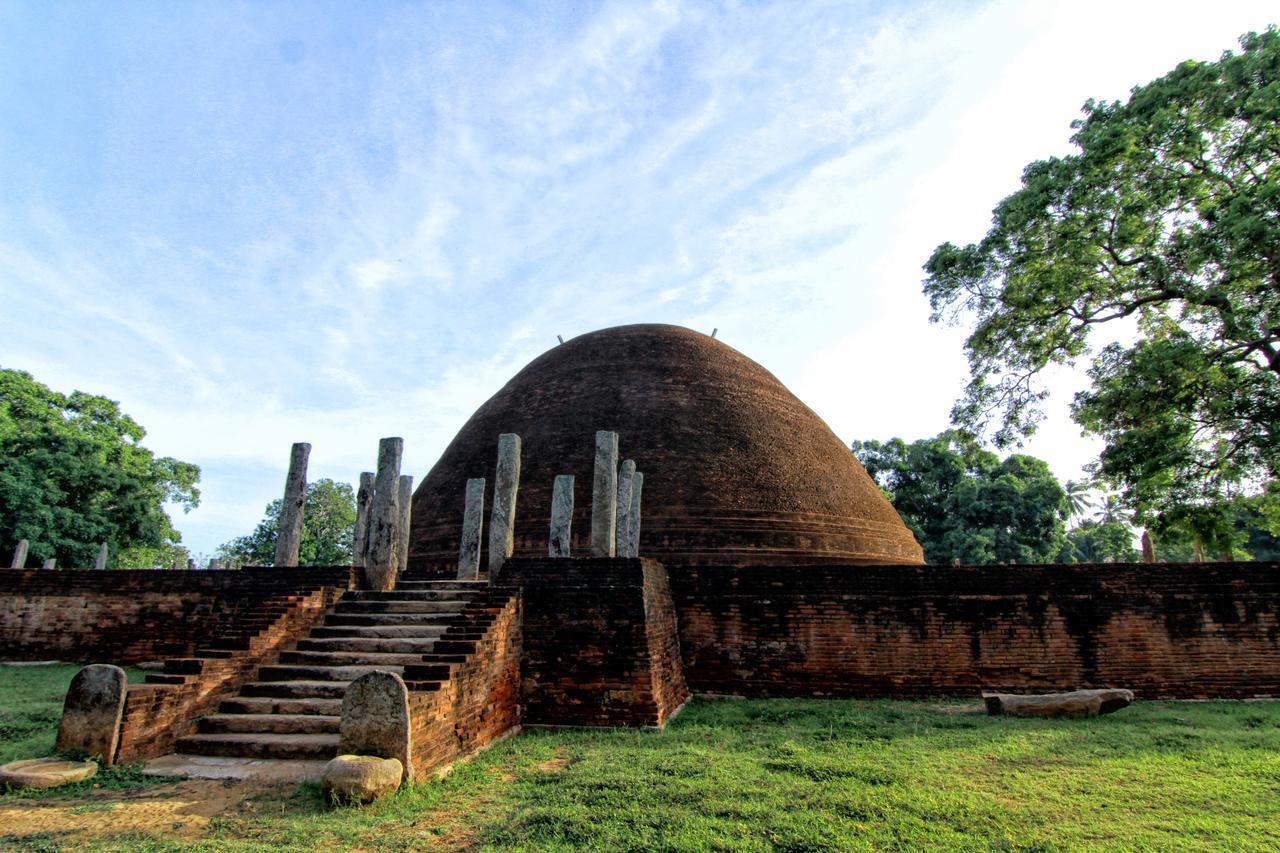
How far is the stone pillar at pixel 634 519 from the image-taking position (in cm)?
922

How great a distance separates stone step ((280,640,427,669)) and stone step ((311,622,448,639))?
236 millimetres

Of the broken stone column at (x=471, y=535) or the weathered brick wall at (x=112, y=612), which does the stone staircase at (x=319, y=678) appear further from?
the weathered brick wall at (x=112, y=612)

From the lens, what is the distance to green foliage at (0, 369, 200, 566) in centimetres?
1700

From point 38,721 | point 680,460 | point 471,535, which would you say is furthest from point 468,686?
point 680,460

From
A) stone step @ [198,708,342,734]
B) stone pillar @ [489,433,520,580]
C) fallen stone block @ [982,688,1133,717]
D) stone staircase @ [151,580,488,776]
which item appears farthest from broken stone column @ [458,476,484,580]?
fallen stone block @ [982,688,1133,717]

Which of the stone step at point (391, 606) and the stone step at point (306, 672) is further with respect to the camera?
the stone step at point (391, 606)

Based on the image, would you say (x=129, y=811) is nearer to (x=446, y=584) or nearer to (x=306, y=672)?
(x=306, y=672)

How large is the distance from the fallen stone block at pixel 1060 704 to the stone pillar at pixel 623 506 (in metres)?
4.28

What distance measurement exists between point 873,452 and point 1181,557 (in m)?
25.2

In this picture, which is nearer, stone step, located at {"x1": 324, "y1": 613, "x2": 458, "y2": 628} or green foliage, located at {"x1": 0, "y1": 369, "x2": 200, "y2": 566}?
stone step, located at {"x1": 324, "y1": 613, "x2": 458, "y2": 628}

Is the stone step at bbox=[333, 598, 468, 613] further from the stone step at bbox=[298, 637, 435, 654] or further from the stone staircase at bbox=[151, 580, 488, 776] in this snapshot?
the stone step at bbox=[298, 637, 435, 654]

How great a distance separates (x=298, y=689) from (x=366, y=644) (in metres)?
0.73

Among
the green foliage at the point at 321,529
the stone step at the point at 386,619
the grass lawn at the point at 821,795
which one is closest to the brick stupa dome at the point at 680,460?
the stone step at the point at 386,619

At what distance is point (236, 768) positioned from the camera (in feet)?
14.9
